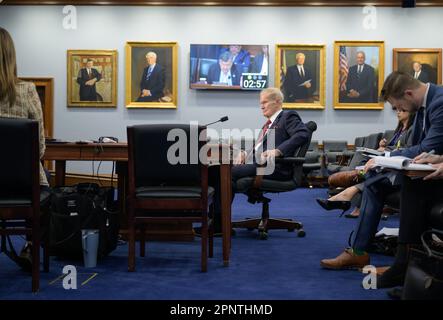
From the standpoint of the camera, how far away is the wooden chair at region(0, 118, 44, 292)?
285 centimetres

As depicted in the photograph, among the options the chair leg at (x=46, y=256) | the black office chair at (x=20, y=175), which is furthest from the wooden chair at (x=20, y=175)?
the chair leg at (x=46, y=256)

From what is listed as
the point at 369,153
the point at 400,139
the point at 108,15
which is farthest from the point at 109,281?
the point at 108,15

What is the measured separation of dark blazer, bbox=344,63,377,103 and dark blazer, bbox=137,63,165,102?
3837mm

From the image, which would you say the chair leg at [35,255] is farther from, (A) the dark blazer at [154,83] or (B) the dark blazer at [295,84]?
(B) the dark blazer at [295,84]

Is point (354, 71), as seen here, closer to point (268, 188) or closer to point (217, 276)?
point (268, 188)

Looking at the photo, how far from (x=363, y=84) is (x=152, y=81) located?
4.36 meters

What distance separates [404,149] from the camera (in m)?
3.34

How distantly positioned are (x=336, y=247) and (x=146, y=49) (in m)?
7.63

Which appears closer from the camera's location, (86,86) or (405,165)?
(405,165)

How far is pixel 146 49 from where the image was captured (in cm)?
1098

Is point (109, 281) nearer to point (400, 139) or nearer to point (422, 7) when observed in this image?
point (400, 139)

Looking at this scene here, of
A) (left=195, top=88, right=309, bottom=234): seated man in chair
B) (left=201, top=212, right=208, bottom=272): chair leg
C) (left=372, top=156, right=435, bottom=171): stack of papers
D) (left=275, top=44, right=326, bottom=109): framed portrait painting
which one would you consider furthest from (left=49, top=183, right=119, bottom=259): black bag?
(left=275, top=44, right=326, bottom=109): framed portrait painting

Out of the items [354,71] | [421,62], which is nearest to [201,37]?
[354,71]
